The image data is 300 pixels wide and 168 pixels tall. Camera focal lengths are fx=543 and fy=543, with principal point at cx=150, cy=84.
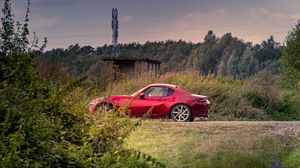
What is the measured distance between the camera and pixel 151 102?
70.7 ft

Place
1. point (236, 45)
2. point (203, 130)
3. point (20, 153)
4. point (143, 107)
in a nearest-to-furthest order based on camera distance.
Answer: point (20, 153)
point (203, 130)
point (143, 107)
point (236, 45)

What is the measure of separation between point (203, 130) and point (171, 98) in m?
5.85

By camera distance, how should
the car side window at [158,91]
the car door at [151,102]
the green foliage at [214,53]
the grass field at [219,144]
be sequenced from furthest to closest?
the green foliage at [214,53] < the car side window at [158,91] < the car door at [151,102] < the grass field at [219,144]

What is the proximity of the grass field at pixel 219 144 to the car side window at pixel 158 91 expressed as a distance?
13.3 feet

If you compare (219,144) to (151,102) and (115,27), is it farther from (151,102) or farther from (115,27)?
(115,27)

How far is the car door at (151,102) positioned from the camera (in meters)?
21.3

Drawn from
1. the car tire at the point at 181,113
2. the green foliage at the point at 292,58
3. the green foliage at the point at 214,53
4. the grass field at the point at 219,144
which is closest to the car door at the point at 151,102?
the car tire at the point at 181,113

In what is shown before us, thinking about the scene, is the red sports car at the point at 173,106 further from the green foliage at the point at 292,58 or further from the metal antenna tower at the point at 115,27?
the metal antenna tower at the point at 115,27

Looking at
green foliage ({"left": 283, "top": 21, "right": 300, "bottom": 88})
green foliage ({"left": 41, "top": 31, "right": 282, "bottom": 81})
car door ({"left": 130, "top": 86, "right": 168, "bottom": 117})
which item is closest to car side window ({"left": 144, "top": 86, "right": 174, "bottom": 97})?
car door ({"left": 130, "top": 86, "right": 168, "bottom": 117})

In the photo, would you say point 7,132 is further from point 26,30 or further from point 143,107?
point 143,107

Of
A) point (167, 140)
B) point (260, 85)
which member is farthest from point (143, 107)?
point (260, 85)

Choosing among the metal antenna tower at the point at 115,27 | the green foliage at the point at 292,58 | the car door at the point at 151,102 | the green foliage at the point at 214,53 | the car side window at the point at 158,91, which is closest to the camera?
the car door at the point at 151,102

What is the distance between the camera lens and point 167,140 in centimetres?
1412

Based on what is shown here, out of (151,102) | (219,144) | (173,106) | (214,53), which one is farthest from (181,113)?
(214,53)
